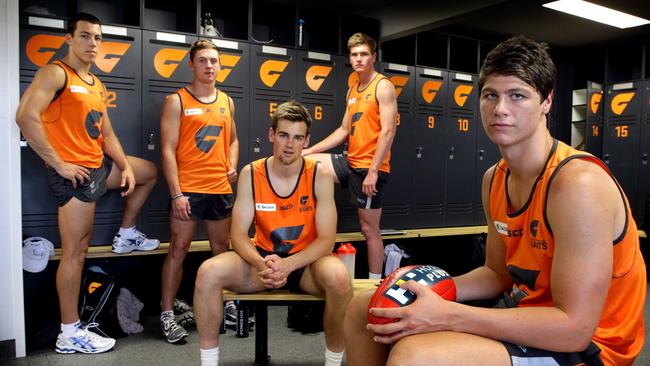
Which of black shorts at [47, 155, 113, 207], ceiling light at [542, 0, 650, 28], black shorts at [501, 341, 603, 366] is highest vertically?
ceiling light at [542, 0, 650, 28]

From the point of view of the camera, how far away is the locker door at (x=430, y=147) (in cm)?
485

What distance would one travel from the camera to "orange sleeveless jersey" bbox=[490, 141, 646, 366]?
44.3 inches

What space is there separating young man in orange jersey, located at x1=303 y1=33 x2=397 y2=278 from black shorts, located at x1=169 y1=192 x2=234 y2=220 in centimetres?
71

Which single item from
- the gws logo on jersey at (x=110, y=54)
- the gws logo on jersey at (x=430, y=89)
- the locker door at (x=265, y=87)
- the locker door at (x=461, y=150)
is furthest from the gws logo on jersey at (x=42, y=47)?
the locker door at (x=461, y=150)

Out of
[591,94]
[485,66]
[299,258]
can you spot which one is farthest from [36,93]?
[591,94]

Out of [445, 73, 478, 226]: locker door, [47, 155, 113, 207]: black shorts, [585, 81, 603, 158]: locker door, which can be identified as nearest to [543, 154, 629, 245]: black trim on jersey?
[47, 155, 113, 207]: black shorts

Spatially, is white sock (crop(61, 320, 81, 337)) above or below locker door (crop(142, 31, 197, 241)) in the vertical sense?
below

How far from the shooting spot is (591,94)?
576 cm

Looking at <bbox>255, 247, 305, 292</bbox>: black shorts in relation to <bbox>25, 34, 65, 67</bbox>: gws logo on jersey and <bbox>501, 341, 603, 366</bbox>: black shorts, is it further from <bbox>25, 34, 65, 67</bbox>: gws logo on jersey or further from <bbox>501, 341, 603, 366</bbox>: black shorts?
<bbox>25, 34, 65, 67</bbox>: gws logo on jersey

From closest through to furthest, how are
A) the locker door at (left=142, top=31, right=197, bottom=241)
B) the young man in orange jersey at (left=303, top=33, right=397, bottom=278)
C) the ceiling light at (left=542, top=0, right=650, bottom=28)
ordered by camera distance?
1. the young man in orange jersey at (left=303, top=33, right=397, bottom=278)
2. the locker door at (left=142, top=31, right=197, bottom=241)
3. the ceiling light at (left=542, top=0, right=650, bottom=28)

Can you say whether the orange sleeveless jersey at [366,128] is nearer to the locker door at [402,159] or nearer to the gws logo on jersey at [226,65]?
the gws logo on jersey at [226,65]

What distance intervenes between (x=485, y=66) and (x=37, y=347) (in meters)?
2.75

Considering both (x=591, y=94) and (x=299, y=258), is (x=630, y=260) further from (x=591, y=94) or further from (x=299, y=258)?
(x=591, y=94)

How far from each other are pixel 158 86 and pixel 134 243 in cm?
109
